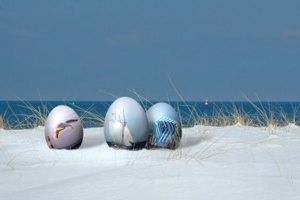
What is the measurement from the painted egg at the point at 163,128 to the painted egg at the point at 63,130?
874 mm

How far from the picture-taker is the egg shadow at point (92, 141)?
4.42 meters

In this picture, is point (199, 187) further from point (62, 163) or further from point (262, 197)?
point (62, 163)

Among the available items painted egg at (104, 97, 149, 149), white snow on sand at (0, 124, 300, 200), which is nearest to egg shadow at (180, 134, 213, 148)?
white snow on sand at (0, 124, 300, 200)

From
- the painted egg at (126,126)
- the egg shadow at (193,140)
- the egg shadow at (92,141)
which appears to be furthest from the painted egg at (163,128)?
the egg shadow at (92,141)

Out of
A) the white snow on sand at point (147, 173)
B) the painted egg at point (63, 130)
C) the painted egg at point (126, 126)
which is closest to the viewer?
the white snow on sand at point (147, 173)

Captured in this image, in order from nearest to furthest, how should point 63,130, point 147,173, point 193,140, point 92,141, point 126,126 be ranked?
1. point 147,173
2. point 126,126
3. point 63,130
4. point 92,141
5. point 193,140

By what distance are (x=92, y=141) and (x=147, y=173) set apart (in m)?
2.17

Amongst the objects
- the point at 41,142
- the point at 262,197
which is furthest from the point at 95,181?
the point at 41,142

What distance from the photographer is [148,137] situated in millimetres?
4094

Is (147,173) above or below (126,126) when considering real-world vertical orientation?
below

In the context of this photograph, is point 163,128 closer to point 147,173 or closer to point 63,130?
point 63,130

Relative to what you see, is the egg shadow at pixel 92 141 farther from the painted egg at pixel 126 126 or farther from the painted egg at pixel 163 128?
the painted egg at pixel 163 128

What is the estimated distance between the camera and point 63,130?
4.02m

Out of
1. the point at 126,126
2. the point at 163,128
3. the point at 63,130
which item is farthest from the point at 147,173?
the point at 63,130
